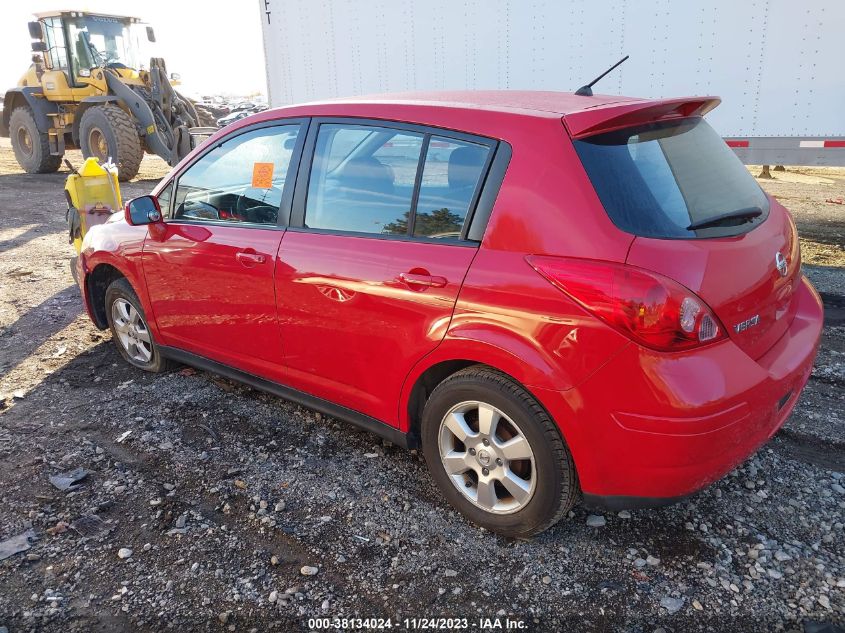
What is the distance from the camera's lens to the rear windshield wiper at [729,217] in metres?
2.45

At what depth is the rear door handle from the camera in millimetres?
2653

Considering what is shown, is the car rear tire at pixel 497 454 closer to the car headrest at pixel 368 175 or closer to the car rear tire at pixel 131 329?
the car headrest at pixel 368 175

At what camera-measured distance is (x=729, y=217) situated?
2.58 metres

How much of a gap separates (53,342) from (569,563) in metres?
4.32

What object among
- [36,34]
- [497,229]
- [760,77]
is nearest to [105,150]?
[36,34]

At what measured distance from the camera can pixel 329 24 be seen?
30.7 ft

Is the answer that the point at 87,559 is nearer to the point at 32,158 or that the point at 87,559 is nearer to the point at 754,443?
the point at 754,443

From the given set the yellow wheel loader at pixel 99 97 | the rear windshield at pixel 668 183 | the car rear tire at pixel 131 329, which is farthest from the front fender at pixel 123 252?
the yellow wheel loader at pixel 99 97

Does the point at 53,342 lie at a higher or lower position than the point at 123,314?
lower

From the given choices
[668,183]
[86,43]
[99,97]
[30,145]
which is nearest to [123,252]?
[668,183]

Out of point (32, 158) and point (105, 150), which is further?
point (32, 158)

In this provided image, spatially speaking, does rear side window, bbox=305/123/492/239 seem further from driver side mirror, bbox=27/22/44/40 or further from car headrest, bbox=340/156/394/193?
driver side mirror, bbox=27/22/44/40

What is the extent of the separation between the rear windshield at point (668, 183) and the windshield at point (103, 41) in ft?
46.7

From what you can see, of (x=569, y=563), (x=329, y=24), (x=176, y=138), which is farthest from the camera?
(x=176, y=138)
